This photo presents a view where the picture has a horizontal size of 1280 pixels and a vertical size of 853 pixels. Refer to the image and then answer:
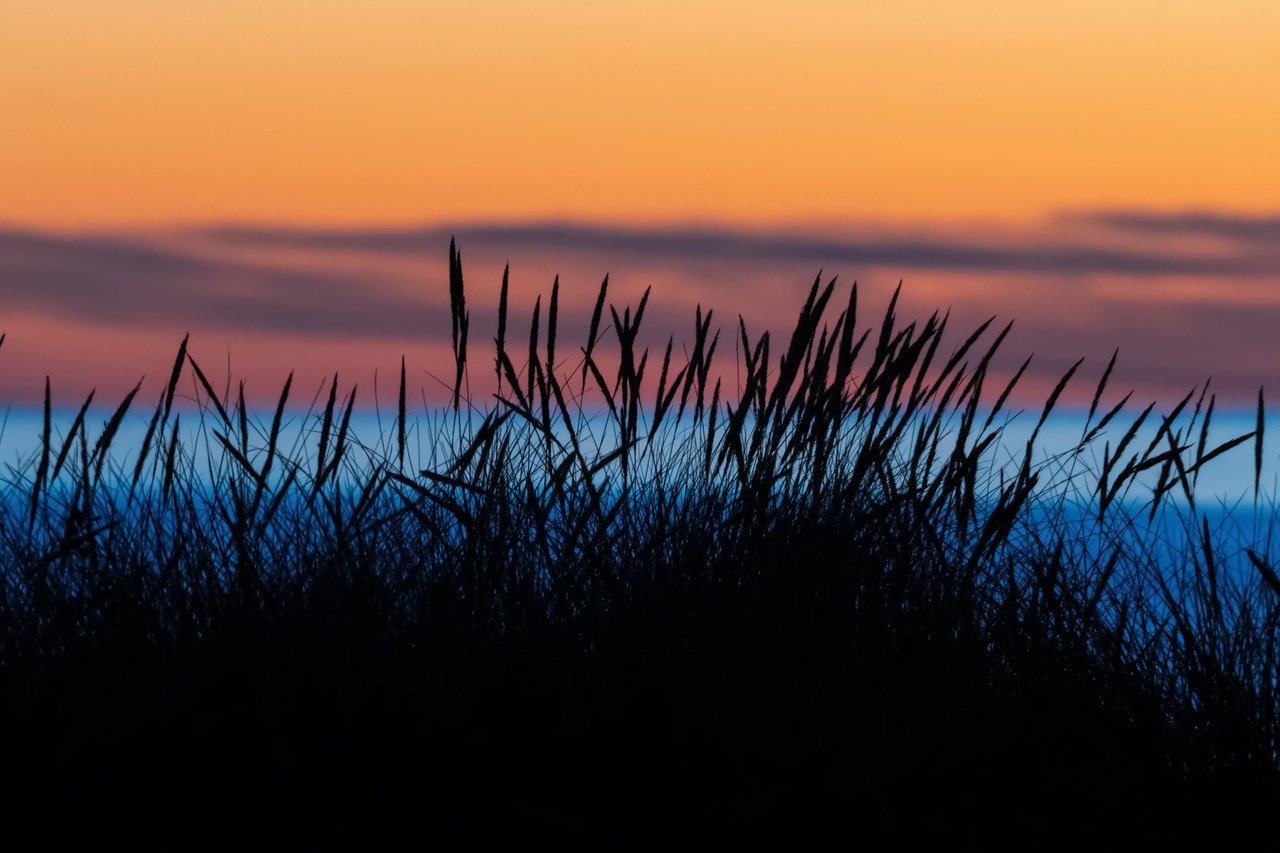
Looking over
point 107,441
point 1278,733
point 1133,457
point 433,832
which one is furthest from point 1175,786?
point 107,441

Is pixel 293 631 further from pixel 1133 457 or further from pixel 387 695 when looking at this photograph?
pixel 1133 457

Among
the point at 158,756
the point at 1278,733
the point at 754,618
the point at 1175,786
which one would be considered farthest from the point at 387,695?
the point at 1278,733

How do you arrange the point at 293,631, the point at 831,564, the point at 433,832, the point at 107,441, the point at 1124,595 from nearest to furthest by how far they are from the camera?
the point at 433,832 → the point at 293,631 → the point at 107,441 → the point at 831,564 → the point at 1124,595

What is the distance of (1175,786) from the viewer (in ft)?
8.32

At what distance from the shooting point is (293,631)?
7.71 feet

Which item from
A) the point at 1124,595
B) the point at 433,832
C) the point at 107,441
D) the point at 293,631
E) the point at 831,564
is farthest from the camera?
the point at 1124,595

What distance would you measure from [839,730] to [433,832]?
0.60 m

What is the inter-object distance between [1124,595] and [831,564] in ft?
2.00

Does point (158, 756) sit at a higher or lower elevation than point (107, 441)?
lower

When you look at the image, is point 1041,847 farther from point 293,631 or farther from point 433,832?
point 293,631

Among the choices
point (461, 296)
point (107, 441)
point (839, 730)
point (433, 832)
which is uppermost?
point (461, 296)

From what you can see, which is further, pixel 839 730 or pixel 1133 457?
pixel 1133 457

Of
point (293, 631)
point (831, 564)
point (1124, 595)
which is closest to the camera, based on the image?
point (293, 631)

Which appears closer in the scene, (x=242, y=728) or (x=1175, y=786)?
(x=242, y=728)
